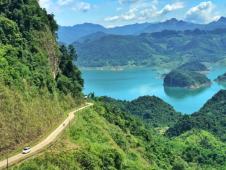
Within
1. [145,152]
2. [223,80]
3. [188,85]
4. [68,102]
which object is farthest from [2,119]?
[223,80]

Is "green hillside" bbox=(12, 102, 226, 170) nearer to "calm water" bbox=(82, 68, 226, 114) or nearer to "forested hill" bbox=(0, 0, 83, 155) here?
"forested hill" bbox=(0, 0, 83, 155)

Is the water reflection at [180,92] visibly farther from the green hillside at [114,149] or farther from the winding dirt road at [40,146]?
the winding dirt road at [40,146]

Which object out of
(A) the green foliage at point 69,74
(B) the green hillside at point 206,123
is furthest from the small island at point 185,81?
(A) the green foliage at point 69,74

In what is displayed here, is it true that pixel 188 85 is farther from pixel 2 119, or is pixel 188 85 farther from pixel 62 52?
pixel 2 119

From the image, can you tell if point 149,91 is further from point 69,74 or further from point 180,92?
point 69,74

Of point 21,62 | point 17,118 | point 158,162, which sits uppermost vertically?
point 21,62

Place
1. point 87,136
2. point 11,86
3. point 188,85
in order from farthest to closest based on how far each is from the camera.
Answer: point 188,85, point 87,136, point 11,86

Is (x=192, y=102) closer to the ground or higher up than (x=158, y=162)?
closer to the ground
